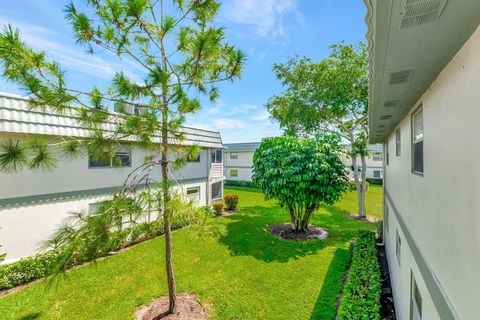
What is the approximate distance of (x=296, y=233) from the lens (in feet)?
35.1

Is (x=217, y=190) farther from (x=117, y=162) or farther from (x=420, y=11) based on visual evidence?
(x=420, y=11)

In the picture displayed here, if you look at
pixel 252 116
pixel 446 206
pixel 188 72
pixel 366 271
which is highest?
pixel 252 116

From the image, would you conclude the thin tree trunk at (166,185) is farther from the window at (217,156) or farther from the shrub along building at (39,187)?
the window at (217,156)

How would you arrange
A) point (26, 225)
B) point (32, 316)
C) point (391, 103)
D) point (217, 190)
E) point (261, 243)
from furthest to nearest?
point (217, 190) < point (261, 243) < point (26, 225) < point (32, 316) < point (391, 103)

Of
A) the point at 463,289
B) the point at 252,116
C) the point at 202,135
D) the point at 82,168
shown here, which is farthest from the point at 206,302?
the point at 252,116

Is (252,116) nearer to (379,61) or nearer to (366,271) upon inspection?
(366,271)

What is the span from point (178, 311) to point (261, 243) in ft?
16.2

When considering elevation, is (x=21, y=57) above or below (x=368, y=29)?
above

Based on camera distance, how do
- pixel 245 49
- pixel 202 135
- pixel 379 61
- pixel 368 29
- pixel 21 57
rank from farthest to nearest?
pixel 202 135
pixel 245 49
pixel 21 57
pixel 379 61
pixel 368 29

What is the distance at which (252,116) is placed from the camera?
19.9 metres

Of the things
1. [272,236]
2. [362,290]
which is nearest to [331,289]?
[362,290]

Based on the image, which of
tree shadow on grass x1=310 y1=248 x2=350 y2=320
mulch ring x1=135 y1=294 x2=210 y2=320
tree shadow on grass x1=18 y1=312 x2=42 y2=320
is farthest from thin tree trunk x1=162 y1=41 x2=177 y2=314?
tree shadow on grass x1=310 y1=248 x2=350 y2=320

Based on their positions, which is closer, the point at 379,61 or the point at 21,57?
the point at 379,61

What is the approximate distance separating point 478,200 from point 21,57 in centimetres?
500
